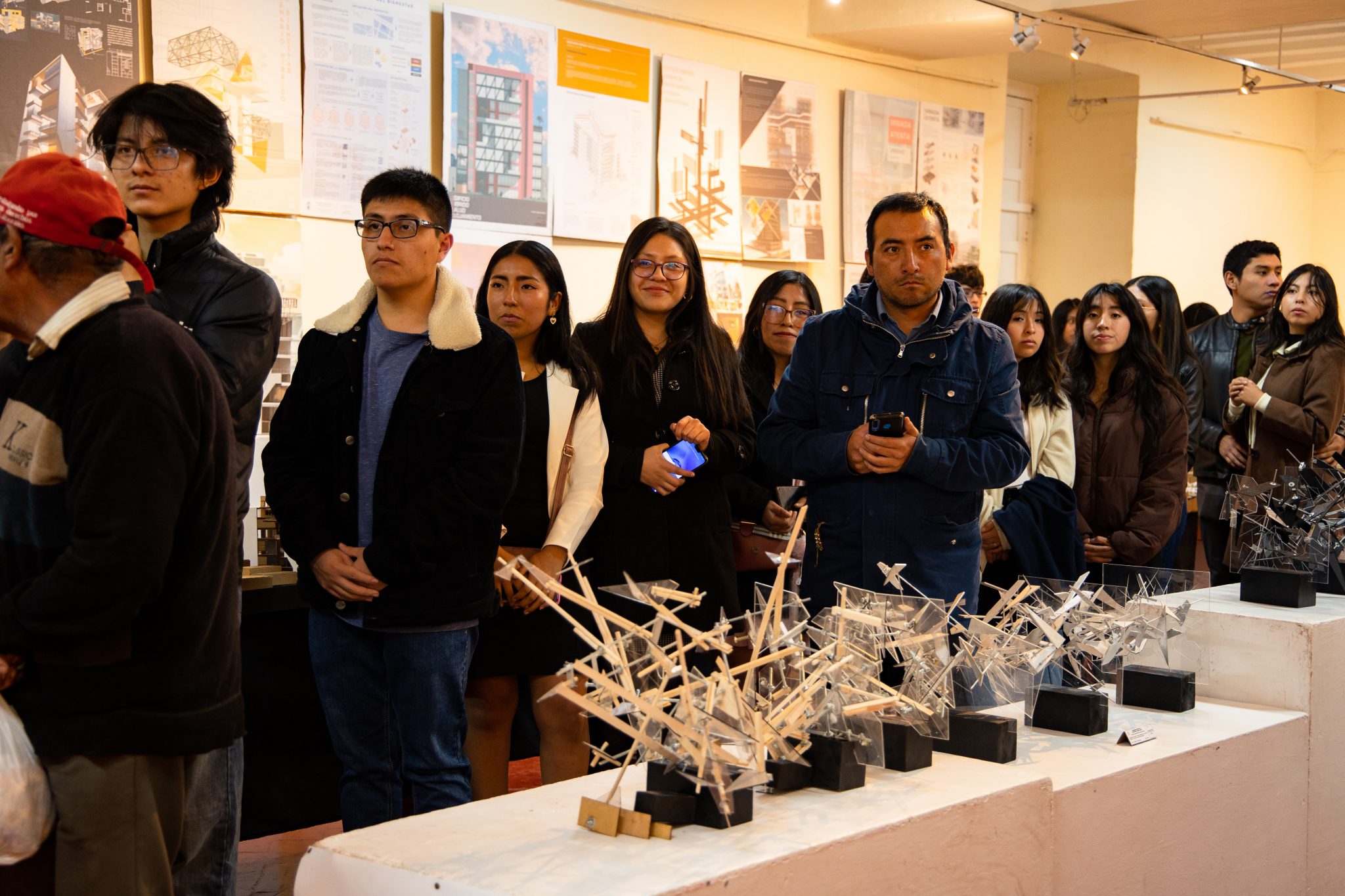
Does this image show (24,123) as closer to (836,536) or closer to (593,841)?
(836,536)

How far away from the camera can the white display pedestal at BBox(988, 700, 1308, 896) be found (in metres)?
1.77

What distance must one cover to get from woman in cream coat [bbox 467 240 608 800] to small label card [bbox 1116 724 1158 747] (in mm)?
1473

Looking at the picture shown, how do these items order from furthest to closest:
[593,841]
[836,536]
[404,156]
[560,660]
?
[404,156]
[560,660]
[836,536]
[593,841]

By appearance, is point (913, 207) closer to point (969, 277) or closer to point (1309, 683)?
point (1309, 683)

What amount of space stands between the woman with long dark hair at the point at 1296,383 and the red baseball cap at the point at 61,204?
4.38 m

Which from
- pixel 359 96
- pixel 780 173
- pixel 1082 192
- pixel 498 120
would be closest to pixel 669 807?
pixel 359 96

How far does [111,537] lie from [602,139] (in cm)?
440

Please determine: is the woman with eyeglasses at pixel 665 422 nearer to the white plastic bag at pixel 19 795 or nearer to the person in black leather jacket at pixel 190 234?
the person in black leather jacket at pixel 190 234

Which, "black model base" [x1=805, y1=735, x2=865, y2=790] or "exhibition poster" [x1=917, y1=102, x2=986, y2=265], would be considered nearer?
"black model base" [x1=805, y1=735, x2=865, y2=790]

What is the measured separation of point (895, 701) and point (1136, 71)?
9097mm

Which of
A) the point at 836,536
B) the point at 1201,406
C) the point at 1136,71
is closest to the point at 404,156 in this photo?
the point at 836,536

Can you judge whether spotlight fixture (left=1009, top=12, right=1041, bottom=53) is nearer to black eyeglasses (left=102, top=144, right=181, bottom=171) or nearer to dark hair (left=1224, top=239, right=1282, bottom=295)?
dark hair (left=1224, top=239, right=1282, bottom=295)

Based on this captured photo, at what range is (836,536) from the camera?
2.95 meters

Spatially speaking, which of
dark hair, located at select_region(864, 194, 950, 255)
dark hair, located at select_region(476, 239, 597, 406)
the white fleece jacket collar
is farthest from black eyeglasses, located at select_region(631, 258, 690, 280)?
the white fleece jacket collar
